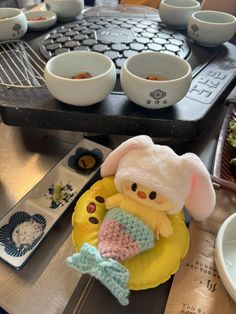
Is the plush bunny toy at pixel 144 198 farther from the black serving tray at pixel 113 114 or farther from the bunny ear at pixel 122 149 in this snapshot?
the black serving tray at pixel 113 114

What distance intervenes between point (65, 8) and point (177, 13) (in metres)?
0.38

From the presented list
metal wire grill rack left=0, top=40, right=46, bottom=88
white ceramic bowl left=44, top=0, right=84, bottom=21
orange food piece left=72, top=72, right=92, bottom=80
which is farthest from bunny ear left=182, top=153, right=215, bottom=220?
white ceramic bowl left=44, top=0, right=84, bottom=21

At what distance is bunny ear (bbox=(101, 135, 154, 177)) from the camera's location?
1.59 ft

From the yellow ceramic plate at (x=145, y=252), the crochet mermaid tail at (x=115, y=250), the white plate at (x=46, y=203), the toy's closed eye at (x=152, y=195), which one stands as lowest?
the white plate at (x=46, y=203)

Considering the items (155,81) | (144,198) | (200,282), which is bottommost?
(200,282)

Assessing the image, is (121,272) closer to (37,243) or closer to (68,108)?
(37,243)

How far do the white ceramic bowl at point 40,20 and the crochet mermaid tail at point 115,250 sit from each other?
74cm

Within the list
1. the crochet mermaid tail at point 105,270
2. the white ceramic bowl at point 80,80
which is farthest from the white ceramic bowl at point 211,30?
the crochet mermaid tail at point 105,270

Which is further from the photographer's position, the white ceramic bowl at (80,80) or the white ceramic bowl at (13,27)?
the white ceramic bowl at (13,27)

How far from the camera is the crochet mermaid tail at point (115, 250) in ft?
1.31

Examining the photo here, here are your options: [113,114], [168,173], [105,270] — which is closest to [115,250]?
[105,270]

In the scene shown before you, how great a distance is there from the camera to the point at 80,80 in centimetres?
58

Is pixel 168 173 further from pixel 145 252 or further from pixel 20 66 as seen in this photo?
pixel 20 66

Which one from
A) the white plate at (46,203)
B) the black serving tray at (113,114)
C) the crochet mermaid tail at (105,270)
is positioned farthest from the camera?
the black serving tray at (113,114)
